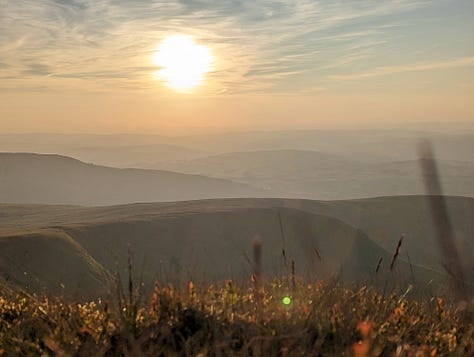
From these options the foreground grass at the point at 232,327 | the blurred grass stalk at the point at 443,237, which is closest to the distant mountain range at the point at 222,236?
the blurred grass stalk at the point at 443,237

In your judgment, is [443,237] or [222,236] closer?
[443,237]

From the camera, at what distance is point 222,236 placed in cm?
8381

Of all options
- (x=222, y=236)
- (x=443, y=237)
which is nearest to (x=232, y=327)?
(x=443, y=237)

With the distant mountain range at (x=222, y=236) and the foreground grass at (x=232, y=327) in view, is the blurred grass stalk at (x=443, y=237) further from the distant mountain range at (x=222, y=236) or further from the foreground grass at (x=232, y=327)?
the distant mountain range at (x=222, y=236)

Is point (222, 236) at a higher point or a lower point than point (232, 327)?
lower

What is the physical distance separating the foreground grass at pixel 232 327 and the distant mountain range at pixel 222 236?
36003mm

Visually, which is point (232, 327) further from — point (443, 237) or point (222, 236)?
point (222, 236)

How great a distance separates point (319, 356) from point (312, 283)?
66.4 inches

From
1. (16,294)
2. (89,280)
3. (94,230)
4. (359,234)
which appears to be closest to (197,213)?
(94,230)

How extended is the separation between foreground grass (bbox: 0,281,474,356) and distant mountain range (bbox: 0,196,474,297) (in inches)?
1417

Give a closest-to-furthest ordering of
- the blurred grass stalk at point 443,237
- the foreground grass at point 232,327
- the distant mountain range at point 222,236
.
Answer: the foreground grass at point 232,327 < the blurred grass stalk at point 443,237 < the distant mountain range at point 222,236

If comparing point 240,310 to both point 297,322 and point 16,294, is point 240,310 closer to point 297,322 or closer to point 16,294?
point 297,322

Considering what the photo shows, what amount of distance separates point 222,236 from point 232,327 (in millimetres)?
80247

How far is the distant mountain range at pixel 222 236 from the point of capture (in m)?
55.5
